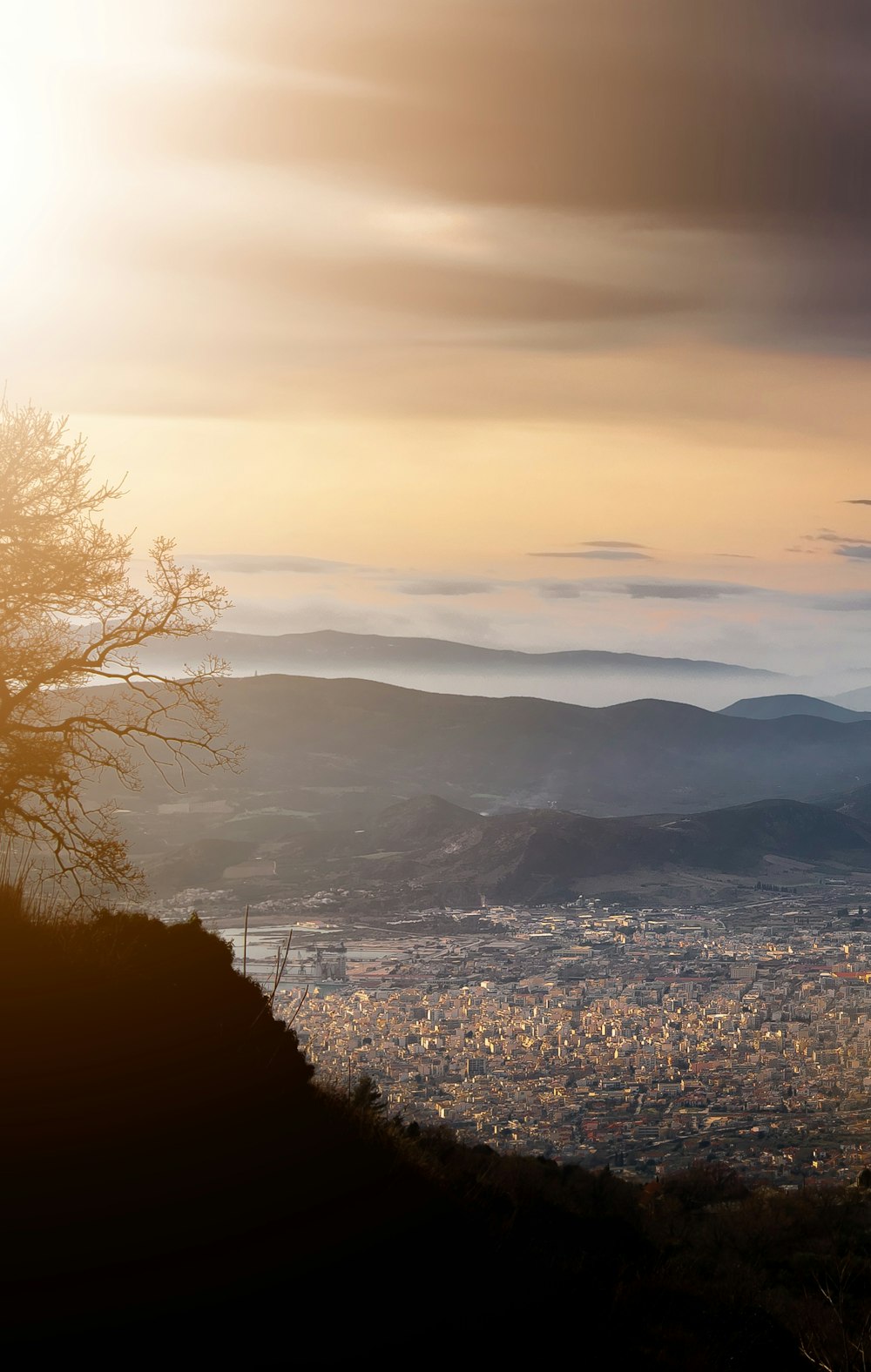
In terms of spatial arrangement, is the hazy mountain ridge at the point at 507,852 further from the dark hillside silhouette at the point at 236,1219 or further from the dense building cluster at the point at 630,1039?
the dark hillside silhouette at the point at 236,1219

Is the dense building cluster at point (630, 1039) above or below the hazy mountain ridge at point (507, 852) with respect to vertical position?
below

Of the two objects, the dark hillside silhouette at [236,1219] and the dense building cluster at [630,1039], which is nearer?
the dark hillside silhouette at [236,1219]

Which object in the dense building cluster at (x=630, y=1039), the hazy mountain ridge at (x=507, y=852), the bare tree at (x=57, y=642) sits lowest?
the dense building cluster at (x=630, y=1039)

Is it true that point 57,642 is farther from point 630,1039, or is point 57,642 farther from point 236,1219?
point 630,1039

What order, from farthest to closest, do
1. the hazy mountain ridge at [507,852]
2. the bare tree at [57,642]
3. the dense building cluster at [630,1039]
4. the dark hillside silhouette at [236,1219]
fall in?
the hazy mountain ridge at [507,852]
the dense building cluster at [630,1039]
the bare tree at [57,642]
the dark hillside silhouette at [236,1219]

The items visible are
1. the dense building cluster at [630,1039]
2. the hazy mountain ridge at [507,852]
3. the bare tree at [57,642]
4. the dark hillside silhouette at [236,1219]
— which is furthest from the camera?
the hazy mountain ridge at [507,852]

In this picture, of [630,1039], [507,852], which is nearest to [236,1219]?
[630,1039]

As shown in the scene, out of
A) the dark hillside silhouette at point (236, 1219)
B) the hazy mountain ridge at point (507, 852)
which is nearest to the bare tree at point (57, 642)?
the dark hillside silhouette at point (236, 1219)

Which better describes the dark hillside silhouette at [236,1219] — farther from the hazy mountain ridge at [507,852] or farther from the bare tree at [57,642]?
the hazy mountain ridge at [507,852]

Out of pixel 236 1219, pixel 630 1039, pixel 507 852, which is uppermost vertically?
pixel 236 1219

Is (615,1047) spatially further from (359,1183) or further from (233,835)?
(233,835)
